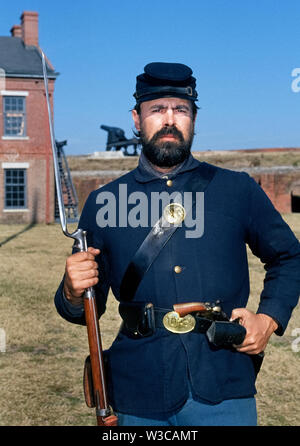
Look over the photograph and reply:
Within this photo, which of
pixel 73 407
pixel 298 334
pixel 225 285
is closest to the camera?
pixel 225 285

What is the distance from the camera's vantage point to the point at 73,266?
255 centimetres

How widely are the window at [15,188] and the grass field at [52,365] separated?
14669mm

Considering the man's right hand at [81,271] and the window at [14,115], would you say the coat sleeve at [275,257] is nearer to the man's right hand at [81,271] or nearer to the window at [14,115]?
the man's right hand at [81,271]

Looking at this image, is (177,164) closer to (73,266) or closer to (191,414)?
(73,266)

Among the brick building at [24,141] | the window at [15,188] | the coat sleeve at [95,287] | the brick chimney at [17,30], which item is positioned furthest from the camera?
the brick chimney at [17,30]

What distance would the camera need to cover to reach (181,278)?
8.98 feet

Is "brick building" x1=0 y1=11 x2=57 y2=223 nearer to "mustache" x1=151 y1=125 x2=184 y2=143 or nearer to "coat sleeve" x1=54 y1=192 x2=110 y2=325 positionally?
"coat sleeve" x1=54 y1=192 x2=110 y2=325

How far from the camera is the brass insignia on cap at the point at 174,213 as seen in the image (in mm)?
2826

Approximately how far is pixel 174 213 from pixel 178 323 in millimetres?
510

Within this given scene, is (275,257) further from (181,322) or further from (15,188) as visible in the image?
(15,188)

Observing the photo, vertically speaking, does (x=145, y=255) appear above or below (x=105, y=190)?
below

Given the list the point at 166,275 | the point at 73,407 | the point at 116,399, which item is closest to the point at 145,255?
the point at 166,275

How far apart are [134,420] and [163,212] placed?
3.02ft

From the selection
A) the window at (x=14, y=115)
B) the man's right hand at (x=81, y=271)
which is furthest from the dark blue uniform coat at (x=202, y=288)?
the window at (x=14, y=115)
